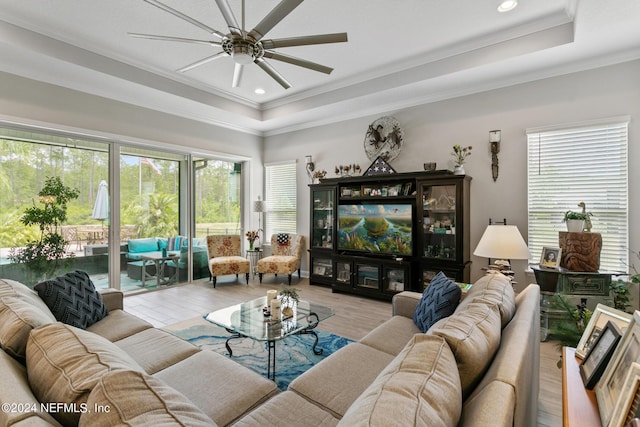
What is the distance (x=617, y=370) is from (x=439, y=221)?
128 inches

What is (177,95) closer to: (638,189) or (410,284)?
(410,284)

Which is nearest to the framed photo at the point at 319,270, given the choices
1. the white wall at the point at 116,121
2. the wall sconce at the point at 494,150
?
the white wall at the point at 116,121

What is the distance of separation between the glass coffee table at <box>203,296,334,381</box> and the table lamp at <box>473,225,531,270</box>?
5.30 ft

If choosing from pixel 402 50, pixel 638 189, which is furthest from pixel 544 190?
pixel 402 50

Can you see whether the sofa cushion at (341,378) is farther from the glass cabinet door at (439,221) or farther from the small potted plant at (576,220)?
the small potted plant at (576,220)

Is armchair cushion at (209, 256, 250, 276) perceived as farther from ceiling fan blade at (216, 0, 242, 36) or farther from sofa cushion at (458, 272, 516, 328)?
sofa cushion at (458, 272, 516, 328)

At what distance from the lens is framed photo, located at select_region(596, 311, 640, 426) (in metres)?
0.96

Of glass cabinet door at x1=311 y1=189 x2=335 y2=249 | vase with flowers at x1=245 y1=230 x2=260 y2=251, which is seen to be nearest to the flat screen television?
glass cabinet door at x1=311 y1=189 x2=335 y2=249

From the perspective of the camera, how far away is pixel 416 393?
0.86m

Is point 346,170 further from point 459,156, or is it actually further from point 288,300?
point 288,300

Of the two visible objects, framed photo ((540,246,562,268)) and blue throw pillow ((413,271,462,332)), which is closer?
blue throw pillow ((413,271,462,332))

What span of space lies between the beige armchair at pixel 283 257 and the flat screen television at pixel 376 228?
102 centimetres

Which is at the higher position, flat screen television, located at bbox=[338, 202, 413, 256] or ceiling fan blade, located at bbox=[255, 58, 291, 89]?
ceiling fan blade, located at bbox=[255, 58, 291, 89]

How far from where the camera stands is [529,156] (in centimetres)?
378
